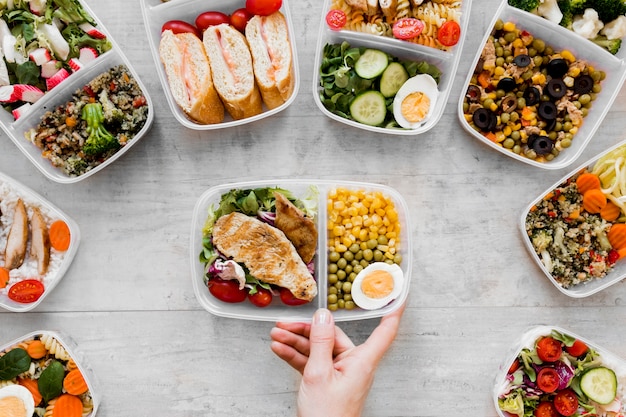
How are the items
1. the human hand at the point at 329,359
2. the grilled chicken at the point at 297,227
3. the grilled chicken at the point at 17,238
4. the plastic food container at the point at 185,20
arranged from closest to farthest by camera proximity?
the human hand at the point at 329,359
the grilled chicken at the point at 297,227
the plastic food container at the point at 185,20
the grilled chicken at the point at 17,238

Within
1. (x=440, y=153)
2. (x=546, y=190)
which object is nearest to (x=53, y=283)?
(x=440, y=153)

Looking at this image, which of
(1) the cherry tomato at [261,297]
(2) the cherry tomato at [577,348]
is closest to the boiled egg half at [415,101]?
(1) the cherry tomato at [261,297]

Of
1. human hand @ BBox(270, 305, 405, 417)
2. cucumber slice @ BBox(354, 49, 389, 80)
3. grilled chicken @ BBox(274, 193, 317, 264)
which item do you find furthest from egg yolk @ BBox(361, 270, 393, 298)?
cucumber slice @ BBox(354, 49, 389, 80)

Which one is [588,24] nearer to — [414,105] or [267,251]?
[414,105]

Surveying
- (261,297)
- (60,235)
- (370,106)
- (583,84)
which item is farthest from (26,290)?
(583,84)

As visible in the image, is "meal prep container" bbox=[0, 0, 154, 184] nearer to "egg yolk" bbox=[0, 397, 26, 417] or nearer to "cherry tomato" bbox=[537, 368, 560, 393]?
"egg yolk" bbox=[0, 397, 26, 417]

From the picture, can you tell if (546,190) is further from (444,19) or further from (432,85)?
(444,19)

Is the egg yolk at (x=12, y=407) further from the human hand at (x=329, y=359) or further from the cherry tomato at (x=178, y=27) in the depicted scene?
the cherry tomato at (x=178, y=27)
